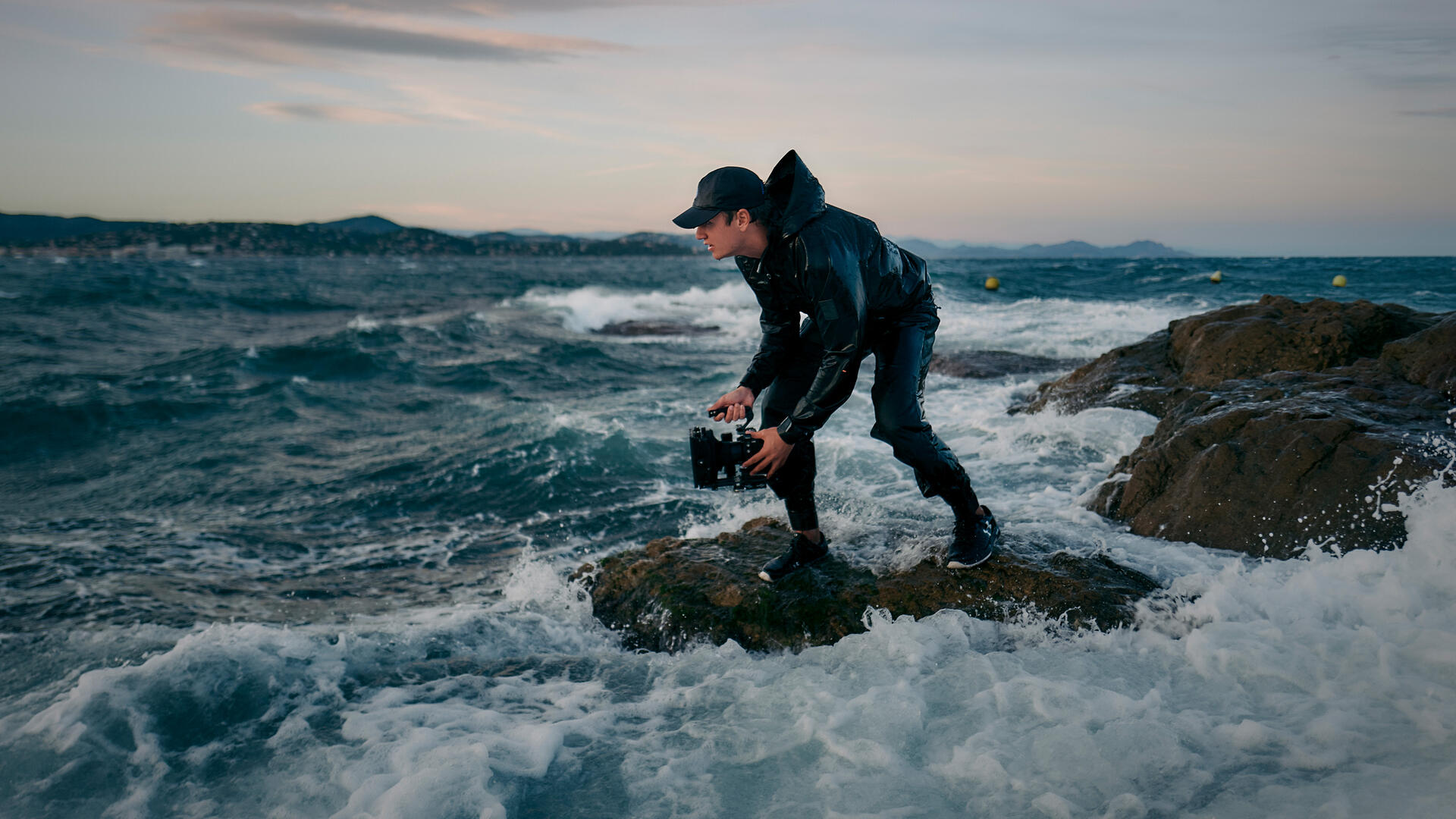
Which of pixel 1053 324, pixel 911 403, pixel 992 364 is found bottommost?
pixel 992 364

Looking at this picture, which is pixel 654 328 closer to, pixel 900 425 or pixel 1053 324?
pixel 1053 324

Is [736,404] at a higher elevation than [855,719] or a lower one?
higher

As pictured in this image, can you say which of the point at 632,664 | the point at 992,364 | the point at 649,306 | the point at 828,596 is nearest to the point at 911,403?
the point at 828,596

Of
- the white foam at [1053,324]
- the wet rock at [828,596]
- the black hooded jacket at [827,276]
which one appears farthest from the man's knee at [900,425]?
the white foam at [1053,324]

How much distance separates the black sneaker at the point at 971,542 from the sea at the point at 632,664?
19cm

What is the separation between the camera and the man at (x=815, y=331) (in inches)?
128

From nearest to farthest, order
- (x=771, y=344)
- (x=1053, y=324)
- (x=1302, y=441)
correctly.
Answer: (x=771, y=344) < (x=1302, y=441) < (x=1053, y=324)

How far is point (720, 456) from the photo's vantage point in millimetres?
3713

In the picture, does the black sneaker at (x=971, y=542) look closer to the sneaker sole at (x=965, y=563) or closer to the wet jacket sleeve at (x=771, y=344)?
the sneaker sole at (x=965, y=563)

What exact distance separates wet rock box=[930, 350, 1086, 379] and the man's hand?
10.2 meters

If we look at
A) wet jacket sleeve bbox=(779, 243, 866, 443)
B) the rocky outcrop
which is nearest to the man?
wet jacket sleeve bbox=(779, 243, 866, 443)

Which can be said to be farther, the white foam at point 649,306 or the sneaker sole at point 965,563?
the white foam at point 649,306

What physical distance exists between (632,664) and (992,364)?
11469 millimetres

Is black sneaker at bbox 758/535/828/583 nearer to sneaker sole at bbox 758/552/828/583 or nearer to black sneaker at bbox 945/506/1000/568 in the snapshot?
sneaker sole at bbox 758/552/828/583
